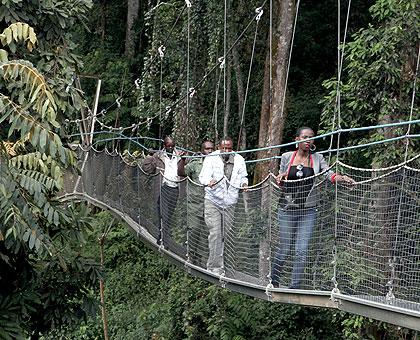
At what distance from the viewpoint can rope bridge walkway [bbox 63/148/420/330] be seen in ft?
13.2

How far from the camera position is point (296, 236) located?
190 inches

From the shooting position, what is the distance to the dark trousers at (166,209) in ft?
22.6

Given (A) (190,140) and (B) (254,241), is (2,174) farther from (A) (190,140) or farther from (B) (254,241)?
(A) (190,140)

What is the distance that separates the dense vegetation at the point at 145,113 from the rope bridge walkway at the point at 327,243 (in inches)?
29.2

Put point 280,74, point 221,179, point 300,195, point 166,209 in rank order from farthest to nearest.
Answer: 1. point 280,74
2. point 166,209
3. point 221,179
4. point 300,195

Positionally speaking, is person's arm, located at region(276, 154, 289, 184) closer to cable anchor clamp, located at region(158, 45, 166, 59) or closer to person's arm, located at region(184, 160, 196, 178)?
person's arm, located at region(184, 160, 196, 178)

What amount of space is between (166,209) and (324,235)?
2.53m

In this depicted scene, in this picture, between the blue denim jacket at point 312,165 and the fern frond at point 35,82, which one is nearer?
the fern frond at point 35,82

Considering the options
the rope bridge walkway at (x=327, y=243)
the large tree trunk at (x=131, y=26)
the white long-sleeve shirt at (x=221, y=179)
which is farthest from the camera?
the large tree trunk at (x=131, y=26)

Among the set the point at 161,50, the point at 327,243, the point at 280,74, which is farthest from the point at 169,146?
the point at 161,50

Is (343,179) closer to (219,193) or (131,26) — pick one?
(219,193)

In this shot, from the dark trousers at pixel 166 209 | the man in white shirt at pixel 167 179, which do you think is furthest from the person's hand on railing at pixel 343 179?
the dark trousers at pixel 166 209

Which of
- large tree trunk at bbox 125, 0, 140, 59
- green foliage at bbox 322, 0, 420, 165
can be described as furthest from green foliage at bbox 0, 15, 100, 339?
large tree trunk at bbox 125, 0, 140, 59

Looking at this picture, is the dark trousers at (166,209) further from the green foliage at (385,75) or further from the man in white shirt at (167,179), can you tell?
the green foliage at (385,75)
